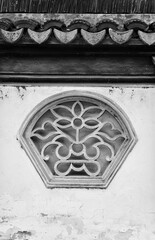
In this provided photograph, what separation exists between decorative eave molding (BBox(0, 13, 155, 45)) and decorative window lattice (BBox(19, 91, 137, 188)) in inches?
28.1

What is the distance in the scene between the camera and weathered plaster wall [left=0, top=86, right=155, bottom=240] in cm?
617

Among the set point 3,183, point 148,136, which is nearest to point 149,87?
point 148,136

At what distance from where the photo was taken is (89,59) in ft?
20.7

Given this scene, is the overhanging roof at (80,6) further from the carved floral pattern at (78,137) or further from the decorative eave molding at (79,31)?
the carved floral pattern at (78,137)

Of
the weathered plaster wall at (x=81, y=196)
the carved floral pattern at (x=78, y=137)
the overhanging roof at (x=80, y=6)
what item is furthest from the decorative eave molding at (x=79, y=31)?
the overhanging roof at (x=80, y=6)

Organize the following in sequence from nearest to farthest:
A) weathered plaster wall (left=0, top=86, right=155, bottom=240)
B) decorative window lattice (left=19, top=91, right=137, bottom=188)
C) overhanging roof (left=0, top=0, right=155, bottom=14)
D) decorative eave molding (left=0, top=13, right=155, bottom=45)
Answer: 1. decorative eave molding (left=0, top=13, right=155, bottom=45)
2. weathered plaster wall (left=0, top=86, right=155, bottom=240)
3. decorative window lattice (left=19, top=91, right=137, bottom=188)
4. overhanging roof (left=0, top=0, right=155, bottom=14)

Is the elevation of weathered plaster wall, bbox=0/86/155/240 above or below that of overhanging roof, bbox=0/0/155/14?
below

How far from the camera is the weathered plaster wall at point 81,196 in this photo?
20.2 ft

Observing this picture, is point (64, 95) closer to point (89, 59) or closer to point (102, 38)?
point (89, 59)

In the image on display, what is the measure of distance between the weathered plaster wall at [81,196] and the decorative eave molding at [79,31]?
26.3 inches

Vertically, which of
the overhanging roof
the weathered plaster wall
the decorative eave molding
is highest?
the overhanging roof

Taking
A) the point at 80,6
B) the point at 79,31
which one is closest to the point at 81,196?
the point at 79,31

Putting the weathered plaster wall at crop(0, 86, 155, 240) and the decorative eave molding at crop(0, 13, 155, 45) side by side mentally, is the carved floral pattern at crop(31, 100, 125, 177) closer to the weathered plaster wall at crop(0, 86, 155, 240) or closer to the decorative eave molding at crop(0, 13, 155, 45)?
the weathered plaster wall at crop(0, 86, 155, 240)

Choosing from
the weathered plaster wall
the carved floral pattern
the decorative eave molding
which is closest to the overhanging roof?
the decorative eave molding
